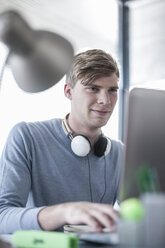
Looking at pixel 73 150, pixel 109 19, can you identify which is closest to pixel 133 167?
pixel 73 150

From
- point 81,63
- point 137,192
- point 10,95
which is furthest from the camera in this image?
point 10,95

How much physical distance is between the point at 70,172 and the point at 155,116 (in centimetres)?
78

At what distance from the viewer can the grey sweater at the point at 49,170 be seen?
1.41 metres

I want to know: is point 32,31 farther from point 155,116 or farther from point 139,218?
point 139,218

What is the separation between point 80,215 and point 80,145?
25.8 inches

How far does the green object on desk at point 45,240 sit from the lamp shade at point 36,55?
500 millimetres

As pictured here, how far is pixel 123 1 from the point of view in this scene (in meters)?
3.79

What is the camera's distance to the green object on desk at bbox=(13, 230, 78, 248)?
0.74 m

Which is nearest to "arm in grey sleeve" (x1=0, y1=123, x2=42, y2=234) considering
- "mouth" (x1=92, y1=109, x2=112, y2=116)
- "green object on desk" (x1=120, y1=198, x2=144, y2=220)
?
"mouth" (x1=92, y1=109, x2=112, y2=116)

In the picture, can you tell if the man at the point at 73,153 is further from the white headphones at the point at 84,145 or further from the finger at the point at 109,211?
the finger at the point at 109,211

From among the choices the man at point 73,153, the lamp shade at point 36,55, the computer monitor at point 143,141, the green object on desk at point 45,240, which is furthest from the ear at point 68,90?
the green object on desk at point 45,240

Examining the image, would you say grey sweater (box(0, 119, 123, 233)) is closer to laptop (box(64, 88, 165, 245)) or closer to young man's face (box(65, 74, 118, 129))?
young man's face (box(65, 74, 118, 129))

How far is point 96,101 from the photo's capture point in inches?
65.7

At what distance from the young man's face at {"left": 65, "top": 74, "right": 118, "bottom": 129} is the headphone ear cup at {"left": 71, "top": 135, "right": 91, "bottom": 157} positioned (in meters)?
0.15
